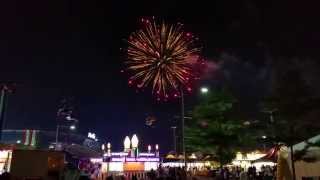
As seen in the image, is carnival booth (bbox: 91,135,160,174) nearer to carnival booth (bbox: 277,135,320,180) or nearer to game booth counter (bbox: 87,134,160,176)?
game booth counter (bbox: 87,134,160,176)

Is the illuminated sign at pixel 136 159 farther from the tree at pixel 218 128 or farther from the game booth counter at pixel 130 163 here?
the tree at pixel 218 128

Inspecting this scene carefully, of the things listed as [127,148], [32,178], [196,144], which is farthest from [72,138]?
[32,178]

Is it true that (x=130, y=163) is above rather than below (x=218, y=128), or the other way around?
below

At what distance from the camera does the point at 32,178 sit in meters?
26.3

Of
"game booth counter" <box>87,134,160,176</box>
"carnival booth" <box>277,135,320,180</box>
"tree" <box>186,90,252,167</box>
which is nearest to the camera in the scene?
"carnival booth" <box>277,135,320,180</box>

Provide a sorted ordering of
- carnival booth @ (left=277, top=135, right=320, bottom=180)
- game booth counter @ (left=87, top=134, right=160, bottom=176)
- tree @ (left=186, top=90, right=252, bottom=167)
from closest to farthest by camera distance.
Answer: carnival booth @ (left=277, top=135, right=320, bottom=180), tree @ (left=186, top=90, right=252, bottom=167), game booth counter @ (left=87, top=134, right=160, bottom=176)

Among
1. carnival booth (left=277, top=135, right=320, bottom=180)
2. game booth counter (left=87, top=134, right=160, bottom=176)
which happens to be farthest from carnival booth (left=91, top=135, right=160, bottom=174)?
carnival booth (left=277, top=135, right=320, bottom=180)

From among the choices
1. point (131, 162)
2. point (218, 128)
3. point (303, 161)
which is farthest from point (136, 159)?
point (303, 161)

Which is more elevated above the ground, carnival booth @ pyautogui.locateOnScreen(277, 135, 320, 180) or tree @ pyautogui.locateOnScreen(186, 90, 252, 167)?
tree @ pyautogui.locateOnScreen(186, 90, 252, 167)

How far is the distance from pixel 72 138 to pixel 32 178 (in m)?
155

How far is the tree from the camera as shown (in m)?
43.8

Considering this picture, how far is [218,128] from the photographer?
144 feet

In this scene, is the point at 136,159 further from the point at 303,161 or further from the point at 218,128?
the point at 303,161

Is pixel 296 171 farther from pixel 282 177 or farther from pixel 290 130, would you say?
pixel 290 130
